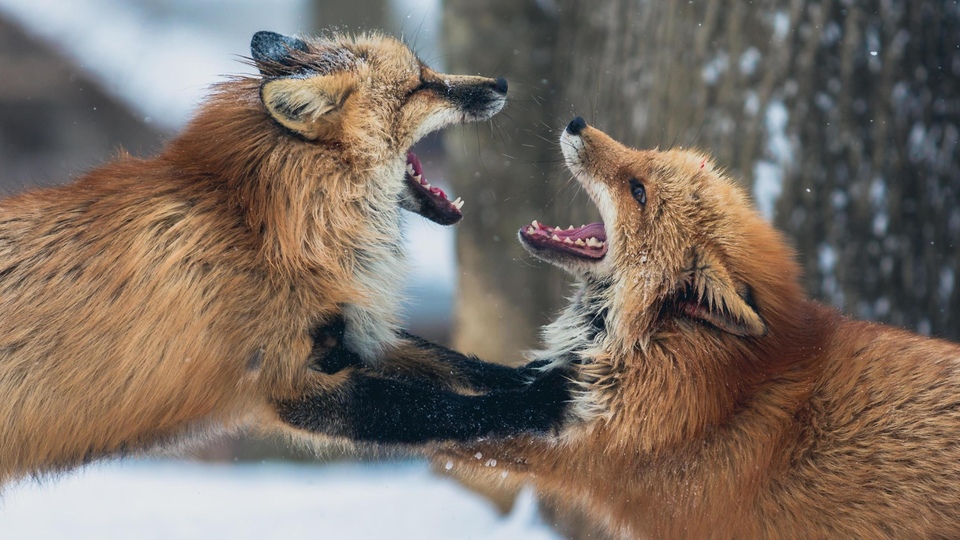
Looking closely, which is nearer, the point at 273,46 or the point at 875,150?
the point at 273,46

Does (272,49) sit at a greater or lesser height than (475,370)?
greater

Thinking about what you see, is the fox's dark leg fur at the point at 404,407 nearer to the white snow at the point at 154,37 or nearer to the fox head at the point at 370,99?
the fox head at the point at 370,99

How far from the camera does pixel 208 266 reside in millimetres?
2648

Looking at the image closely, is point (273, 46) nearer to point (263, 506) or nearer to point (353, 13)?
point (263, 506)

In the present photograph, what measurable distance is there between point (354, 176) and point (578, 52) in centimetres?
221

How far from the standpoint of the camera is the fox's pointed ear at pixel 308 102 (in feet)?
9.04

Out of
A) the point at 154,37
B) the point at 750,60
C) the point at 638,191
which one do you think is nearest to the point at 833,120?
the point at 750,60

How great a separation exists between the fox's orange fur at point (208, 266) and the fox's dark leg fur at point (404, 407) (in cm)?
6

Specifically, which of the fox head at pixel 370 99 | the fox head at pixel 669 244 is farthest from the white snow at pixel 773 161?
the fox head at pixel 370 99

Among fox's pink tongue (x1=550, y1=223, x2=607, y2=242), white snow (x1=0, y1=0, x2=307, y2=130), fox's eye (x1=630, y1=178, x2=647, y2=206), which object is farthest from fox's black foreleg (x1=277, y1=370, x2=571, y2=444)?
white snow (x1=0, y1=0, x2=307, y2=130)

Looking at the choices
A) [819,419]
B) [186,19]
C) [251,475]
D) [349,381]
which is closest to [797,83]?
[819,419]

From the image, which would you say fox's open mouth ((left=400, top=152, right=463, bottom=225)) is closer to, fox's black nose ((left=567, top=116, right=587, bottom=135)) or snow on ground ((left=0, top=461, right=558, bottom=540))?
fox's black nose ((left=567, top=116, right=587, bottom=135))

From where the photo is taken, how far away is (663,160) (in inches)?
124

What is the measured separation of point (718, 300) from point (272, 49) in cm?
184
